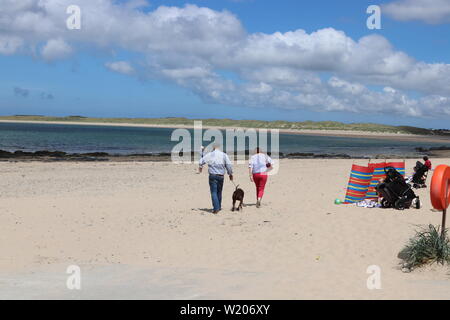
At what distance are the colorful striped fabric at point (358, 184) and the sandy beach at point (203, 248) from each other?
75 cm

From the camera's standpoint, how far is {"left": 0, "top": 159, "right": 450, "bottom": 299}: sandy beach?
6.34 m

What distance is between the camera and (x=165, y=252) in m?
8.51

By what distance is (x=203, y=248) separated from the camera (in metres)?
8.74

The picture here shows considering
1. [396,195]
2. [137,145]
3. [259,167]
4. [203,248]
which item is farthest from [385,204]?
[137,145]

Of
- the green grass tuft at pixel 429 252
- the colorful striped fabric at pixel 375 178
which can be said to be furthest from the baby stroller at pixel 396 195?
the green grass tuft at pixel 429 252

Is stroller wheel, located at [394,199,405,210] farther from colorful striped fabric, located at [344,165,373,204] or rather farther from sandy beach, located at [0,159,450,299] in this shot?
colorful striped fabric, located at [344,165,373,204]

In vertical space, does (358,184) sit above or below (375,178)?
below

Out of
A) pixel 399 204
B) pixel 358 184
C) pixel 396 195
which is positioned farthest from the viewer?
pixel 358 184

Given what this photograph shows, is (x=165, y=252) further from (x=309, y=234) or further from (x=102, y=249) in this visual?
(x=309, y=234)

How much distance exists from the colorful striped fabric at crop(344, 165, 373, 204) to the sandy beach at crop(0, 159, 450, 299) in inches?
29.6

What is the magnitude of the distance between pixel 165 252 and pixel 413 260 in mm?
4009

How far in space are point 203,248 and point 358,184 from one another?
18.7 ft

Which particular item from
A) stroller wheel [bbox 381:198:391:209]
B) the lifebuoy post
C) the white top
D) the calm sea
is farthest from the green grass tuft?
the calm sea

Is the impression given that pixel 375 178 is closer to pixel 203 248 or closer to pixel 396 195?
pixel 396 195
